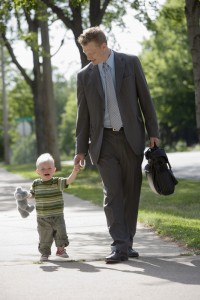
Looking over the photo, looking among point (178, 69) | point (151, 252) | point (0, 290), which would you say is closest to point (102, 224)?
point (151, 252)

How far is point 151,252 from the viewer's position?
26.8ft

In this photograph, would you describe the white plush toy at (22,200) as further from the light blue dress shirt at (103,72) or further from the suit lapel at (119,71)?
the suit lapel at (119,71)

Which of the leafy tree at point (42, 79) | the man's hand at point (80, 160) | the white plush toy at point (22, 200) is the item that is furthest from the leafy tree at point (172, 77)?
the man's hand at point (80, 160)

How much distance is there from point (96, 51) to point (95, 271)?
6.12ft

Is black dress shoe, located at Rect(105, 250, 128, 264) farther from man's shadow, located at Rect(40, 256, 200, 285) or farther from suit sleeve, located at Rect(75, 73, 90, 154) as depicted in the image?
suit sleeve, located at Rect(75, 73, 90, 154)

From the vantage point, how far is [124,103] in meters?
7.57

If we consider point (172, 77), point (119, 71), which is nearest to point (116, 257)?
point (119, 71)

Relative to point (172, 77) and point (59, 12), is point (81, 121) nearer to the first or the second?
point (59, 12)

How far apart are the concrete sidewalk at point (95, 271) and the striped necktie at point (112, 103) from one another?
Result: 1190 millimetres

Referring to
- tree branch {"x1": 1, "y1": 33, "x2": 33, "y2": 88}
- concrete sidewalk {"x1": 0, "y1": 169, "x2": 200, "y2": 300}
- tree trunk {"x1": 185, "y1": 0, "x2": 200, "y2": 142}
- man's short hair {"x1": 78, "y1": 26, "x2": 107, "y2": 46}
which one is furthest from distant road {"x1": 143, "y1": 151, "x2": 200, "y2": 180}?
man's short hair {"x1": 78, "y1": 26, "x2": 107, "y2": 46}

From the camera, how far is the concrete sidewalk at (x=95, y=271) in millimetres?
6023

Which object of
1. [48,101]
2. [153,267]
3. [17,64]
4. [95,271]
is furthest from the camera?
[17,64]

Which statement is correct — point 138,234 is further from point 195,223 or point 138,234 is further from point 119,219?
point 119,219

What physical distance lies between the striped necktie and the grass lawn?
4.59 ft
